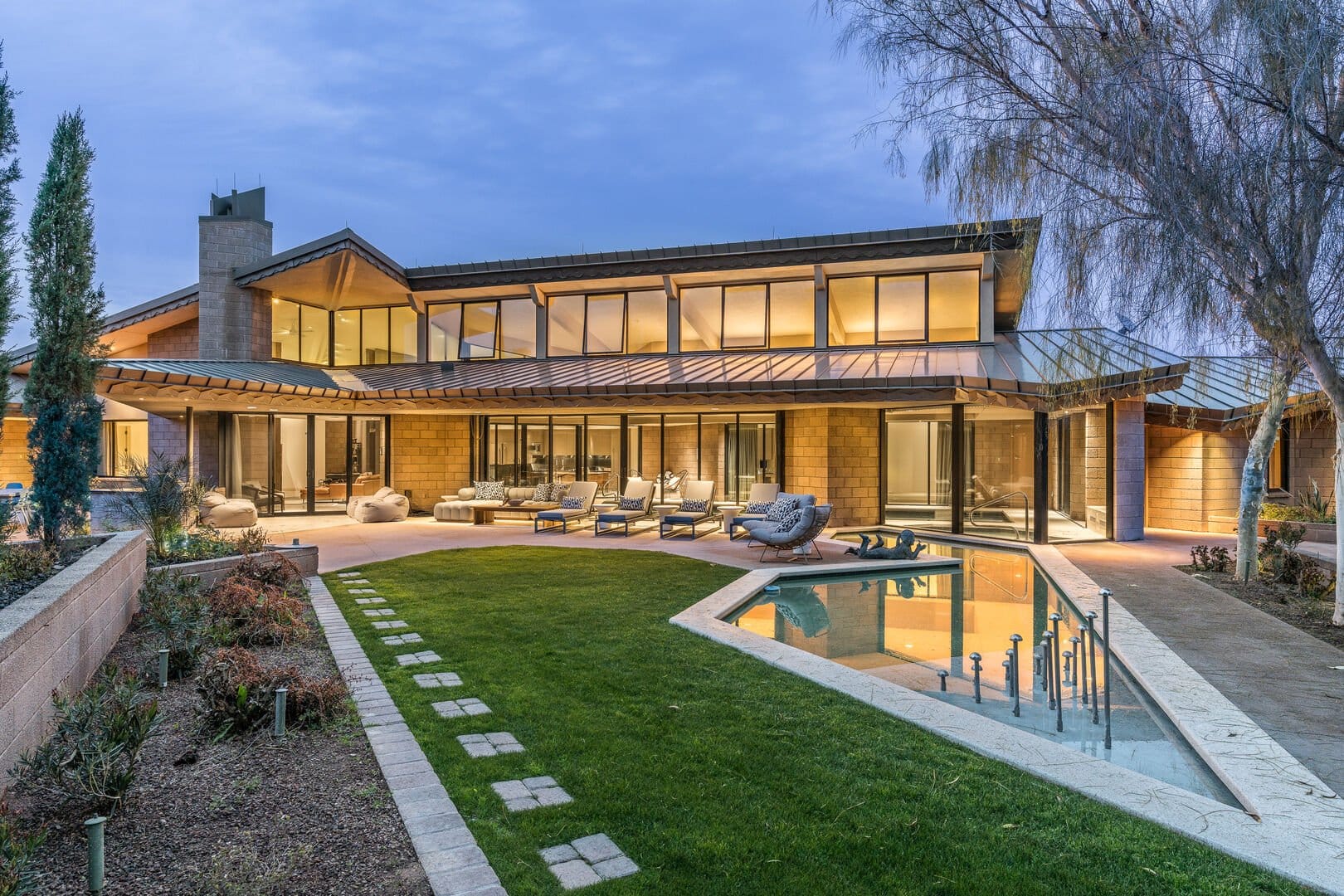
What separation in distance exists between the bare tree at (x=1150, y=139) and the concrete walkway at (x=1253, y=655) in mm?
1038

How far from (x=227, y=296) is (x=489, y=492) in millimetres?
8023

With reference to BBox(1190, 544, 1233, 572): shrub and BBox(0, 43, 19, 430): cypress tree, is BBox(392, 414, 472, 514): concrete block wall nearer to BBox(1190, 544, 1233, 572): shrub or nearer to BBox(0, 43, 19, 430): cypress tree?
BBox(0, 43, 19, 430): cypress tree

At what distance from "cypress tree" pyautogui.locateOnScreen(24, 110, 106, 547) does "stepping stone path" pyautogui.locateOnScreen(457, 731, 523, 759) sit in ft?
16.7

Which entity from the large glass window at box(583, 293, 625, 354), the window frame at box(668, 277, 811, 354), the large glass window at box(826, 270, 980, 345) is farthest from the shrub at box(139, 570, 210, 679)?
the large glass window at box(826, 270, 980, 345)

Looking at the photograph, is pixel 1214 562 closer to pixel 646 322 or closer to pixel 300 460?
pixel 646 322

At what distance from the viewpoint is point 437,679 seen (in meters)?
5.09

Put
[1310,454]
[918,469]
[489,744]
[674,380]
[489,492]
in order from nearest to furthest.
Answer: [489,744] < [918,469] < [674,380] < [1310,454] < [489,492]

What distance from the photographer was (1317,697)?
4.80 meters

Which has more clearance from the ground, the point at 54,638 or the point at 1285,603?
the point at 54,638

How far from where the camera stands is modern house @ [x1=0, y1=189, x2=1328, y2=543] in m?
13.6

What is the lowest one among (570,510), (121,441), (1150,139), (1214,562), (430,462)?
(1214,562)

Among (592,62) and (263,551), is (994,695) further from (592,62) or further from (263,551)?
(592,62)

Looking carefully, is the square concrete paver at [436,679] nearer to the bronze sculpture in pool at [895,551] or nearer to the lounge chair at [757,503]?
the bronze sculpture in pool at [895,551]

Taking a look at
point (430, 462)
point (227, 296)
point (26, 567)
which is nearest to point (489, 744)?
point (26, 567)
